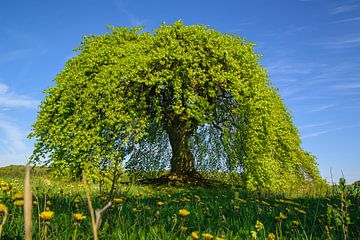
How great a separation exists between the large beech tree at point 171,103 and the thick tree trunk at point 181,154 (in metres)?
0.10

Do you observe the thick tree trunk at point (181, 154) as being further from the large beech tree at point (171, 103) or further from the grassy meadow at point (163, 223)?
the grassy meadow at point (163, 223)

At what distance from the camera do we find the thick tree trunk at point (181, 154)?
15539 mm

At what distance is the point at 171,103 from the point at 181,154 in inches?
98.7

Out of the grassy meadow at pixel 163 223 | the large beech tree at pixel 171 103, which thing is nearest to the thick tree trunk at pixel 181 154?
the large beech tree at pixel 171 103

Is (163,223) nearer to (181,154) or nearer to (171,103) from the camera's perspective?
(171,103)

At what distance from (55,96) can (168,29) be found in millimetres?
5219

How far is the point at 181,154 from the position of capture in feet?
51.6

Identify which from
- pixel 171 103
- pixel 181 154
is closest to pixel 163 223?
pixel 171 103

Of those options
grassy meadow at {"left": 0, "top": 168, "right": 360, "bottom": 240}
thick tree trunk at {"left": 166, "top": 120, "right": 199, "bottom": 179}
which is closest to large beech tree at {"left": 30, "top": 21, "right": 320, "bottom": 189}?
thick tree trunk at {"left": 166, "top": 120, "right": 199, "bottom": 179}

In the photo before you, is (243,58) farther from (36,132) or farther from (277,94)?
(36,132)

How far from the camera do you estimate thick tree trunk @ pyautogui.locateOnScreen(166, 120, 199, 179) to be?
15.5m

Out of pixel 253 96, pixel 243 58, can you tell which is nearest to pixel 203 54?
pixel 243 58

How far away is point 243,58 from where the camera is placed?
1377cm

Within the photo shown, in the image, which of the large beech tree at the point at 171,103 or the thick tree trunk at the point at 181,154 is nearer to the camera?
Result: the large beech tree at the point at 171,103
